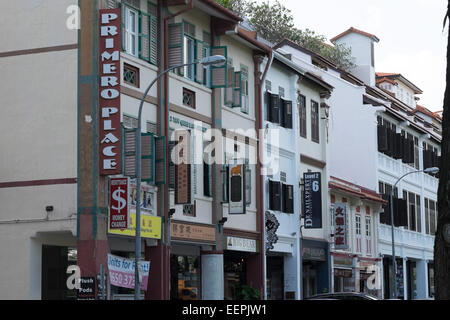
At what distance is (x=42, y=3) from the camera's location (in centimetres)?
2425

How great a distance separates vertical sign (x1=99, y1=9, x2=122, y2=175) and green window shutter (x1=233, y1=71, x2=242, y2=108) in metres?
8.30

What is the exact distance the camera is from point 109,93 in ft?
74.9

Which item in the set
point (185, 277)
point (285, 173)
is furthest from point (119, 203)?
point (285, 173)

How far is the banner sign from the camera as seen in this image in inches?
890

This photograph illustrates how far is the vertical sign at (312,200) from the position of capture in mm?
36219

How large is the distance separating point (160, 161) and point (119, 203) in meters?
2.52

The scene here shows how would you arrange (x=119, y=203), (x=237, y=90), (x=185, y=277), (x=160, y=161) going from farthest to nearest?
(x=237, y=90), (x=185, y=277), (x=160, y=161), (x=119, y=203)

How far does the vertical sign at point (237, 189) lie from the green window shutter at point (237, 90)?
7.94 ft

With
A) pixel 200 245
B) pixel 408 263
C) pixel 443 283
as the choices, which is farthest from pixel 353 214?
pixel 443 283

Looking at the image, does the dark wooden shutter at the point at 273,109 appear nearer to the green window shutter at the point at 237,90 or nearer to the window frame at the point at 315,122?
the green window shutter at the point at 237,90

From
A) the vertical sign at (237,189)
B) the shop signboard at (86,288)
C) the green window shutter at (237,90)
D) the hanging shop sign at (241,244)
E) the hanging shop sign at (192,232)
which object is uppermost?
the green window shutter at (237,90)

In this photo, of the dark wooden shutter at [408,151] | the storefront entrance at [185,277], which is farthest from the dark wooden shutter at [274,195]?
the dark wooden shutter at [408,151]

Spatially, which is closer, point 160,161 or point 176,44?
point 160,161

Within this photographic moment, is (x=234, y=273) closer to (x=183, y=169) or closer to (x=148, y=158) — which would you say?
(x=183, y=169)
